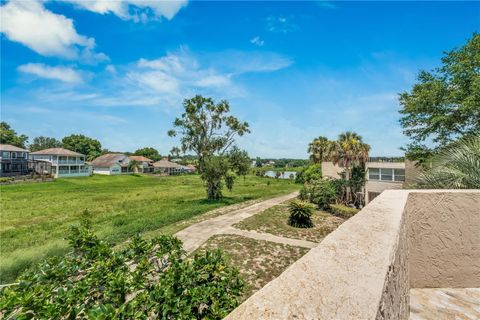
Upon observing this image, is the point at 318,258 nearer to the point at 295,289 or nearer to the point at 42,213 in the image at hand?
the point at 295,289

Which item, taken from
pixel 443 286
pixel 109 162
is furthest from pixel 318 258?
pixel 109 162

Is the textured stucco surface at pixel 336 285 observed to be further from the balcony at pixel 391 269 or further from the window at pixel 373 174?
the window at pixel 373 174

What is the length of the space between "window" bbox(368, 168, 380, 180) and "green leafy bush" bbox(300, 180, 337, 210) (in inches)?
160

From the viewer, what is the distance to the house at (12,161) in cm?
3603

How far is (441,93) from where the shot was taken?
10.6 metres

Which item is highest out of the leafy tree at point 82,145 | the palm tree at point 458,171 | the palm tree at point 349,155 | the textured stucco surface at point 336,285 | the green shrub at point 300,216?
the leafy tree at point 82,145

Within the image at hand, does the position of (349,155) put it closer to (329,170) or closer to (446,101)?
(329,170)

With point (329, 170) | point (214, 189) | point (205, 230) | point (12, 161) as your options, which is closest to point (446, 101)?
point (205, 230)

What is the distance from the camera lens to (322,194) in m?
18.5

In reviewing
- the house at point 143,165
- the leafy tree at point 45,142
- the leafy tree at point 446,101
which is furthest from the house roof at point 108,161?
the leafy tree at point 446,101

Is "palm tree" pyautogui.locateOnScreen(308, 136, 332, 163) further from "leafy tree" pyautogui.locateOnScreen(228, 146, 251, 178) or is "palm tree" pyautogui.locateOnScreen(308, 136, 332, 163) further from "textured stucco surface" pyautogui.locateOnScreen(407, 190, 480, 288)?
"textured stucco surface" pyautogui.locateOnScreen(407, 190, 480, 288)

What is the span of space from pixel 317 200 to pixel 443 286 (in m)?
15.5

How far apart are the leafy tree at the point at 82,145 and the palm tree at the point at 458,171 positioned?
76444 mm

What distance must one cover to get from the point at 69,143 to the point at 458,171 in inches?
3247
